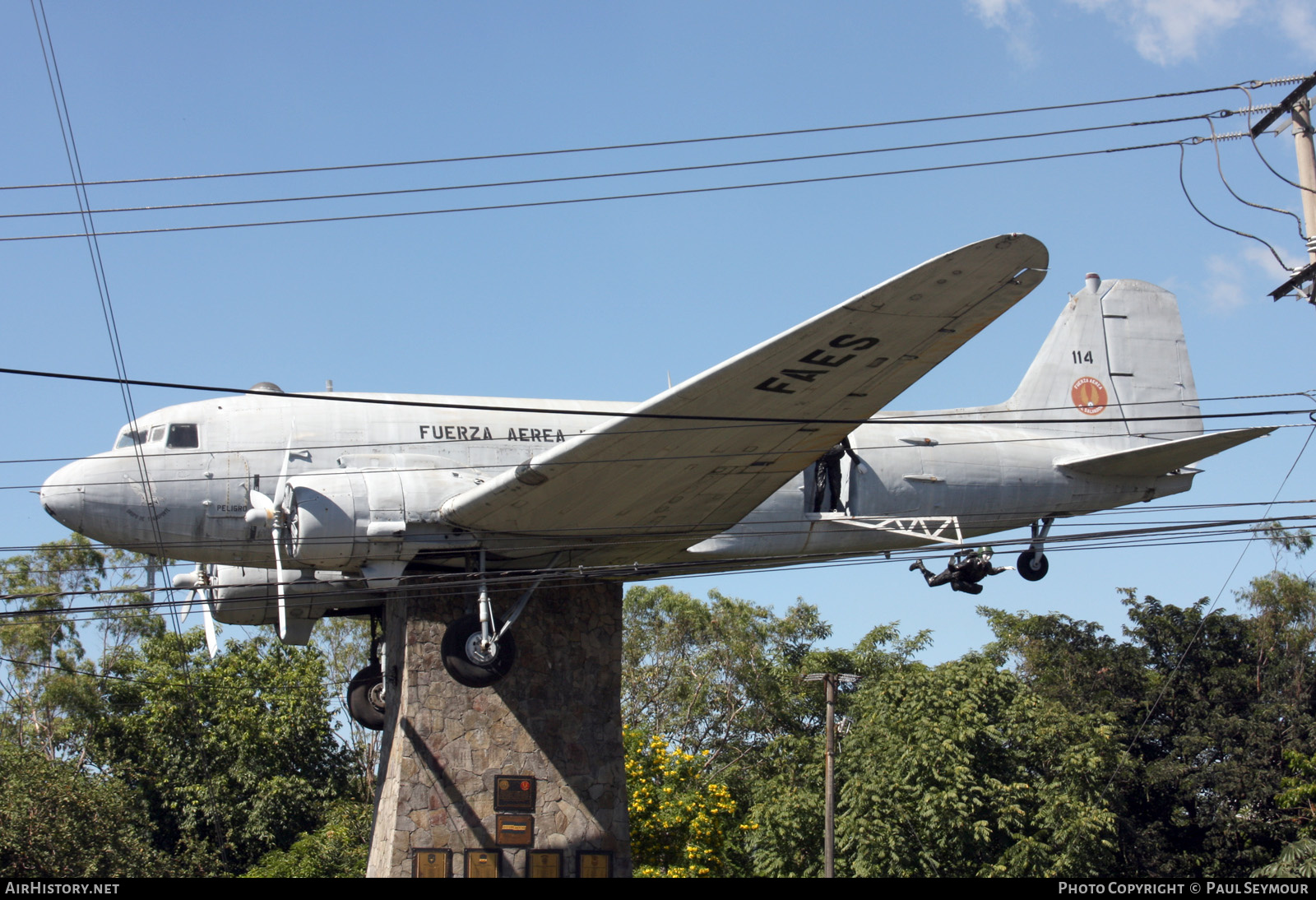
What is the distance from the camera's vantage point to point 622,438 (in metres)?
14.6

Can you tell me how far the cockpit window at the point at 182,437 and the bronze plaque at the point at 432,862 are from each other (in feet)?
21.7

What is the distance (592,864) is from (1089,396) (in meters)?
13.5

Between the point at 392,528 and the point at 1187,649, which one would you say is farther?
the point at 1187,649

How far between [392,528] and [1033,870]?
2402 cm

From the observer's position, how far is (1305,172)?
1355 centimetres

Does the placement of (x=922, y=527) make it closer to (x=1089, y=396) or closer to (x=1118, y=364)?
(x=1089, y=396)

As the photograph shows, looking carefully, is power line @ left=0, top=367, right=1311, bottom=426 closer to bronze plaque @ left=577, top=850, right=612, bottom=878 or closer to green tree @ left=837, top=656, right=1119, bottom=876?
bronze plaque @ left=577, top=850, right=612, bottom=878

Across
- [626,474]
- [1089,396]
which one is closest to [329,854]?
[626,474]

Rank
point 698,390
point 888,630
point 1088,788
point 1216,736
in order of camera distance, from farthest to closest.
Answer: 1. point 888,630
2. point 1216,736
3. point 1088,788
4. point 698,390

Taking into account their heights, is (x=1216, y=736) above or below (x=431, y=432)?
below

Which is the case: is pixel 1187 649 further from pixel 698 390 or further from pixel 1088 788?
pixel 698 390

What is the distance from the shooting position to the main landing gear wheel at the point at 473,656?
55.6 ft

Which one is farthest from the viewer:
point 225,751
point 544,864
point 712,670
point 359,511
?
point 712,670

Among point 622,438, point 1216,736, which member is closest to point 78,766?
point 622,438
